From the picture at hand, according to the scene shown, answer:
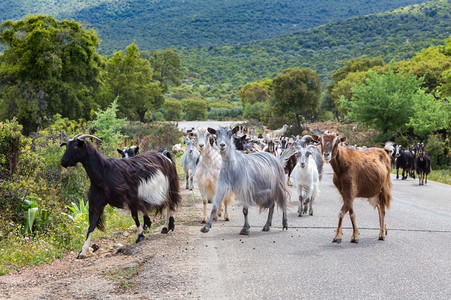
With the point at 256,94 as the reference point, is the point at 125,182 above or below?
above

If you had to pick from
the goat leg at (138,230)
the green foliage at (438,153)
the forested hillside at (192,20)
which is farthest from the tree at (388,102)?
the forested hillside at (192,20)

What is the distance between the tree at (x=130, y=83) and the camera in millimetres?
62562

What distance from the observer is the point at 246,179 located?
11.9 metres

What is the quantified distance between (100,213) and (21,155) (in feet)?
10.1

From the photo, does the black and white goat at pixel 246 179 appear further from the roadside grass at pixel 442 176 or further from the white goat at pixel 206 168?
the roadside grass at pixel 442 176

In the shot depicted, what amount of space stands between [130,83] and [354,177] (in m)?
54.2

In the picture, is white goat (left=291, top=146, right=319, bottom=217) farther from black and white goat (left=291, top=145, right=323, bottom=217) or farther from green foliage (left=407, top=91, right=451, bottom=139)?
green foliage (left=407, top=91, right=451, bottom=139)

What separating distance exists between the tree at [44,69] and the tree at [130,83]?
15.1m

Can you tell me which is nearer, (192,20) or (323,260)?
(323,260)

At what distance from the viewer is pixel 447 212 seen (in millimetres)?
16000

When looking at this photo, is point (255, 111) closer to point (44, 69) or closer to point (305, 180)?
point (44, 69)

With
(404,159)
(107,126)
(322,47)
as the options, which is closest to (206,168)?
(107,126)

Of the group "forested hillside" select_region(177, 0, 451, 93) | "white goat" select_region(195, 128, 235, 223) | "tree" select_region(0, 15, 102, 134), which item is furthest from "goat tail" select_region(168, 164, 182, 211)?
"forested hillside" select_region(177, 0, 451, 93)

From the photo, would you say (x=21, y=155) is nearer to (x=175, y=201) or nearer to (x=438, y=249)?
(x=175, y=201)
